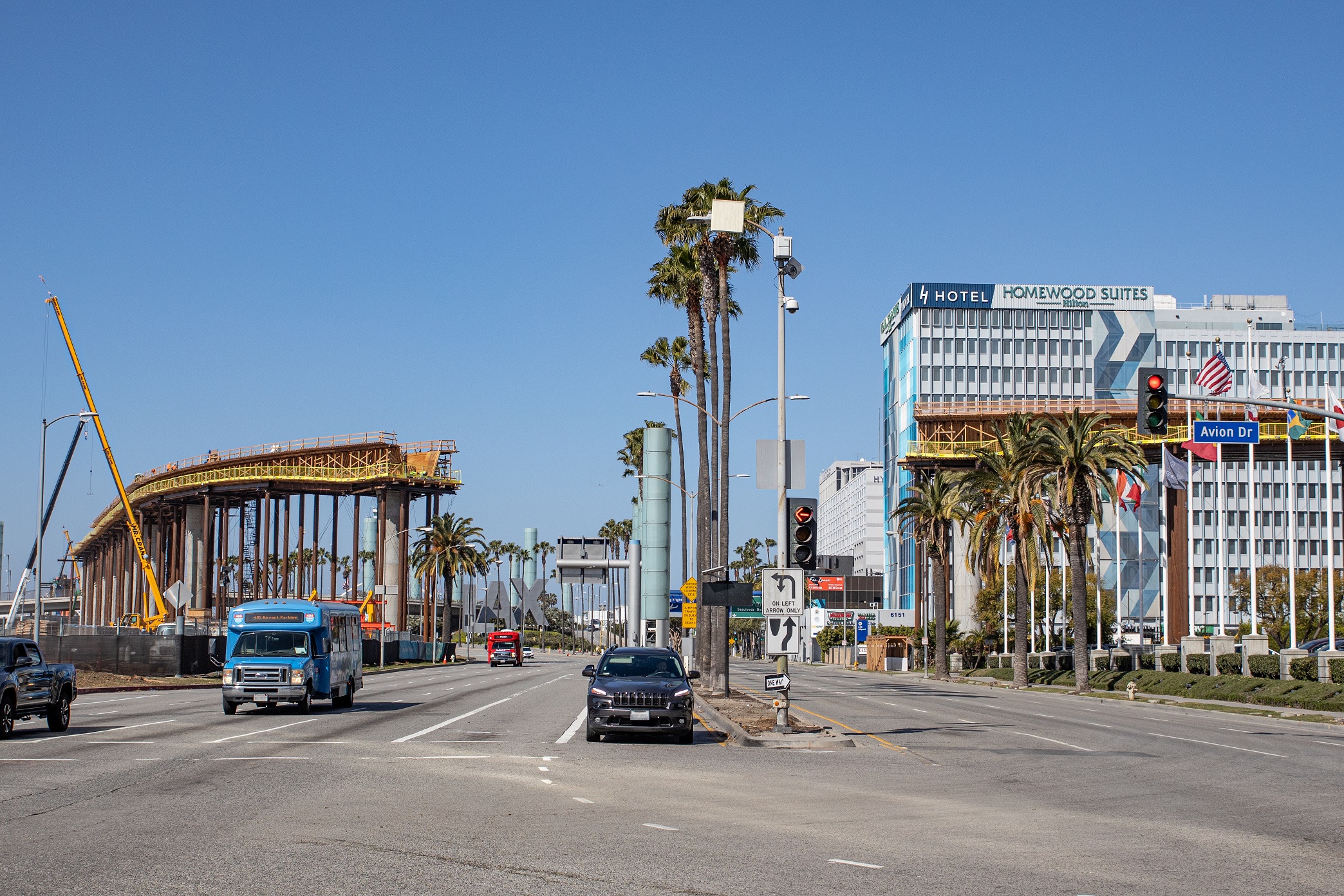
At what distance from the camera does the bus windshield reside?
30047 millimetres

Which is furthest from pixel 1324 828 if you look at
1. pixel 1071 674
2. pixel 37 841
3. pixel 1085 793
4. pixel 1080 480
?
pixel 1071 674

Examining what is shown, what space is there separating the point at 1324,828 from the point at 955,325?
472 ft

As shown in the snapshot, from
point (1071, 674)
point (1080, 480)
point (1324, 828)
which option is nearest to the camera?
point (1324, 828)

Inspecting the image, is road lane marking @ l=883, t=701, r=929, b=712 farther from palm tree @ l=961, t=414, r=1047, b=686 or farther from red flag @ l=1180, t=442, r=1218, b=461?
red flag @ l=1180, t=442, r=1218, b=461

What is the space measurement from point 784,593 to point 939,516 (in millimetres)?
49710

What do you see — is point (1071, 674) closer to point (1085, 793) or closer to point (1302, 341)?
point (1085, 793)

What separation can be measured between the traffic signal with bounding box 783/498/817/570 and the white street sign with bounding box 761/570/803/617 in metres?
0.30

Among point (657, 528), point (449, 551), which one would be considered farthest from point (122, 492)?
point (657, 528)

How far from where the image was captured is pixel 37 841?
1158 centimetres

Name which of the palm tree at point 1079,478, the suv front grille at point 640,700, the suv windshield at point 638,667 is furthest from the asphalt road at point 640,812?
the palm tree at point 1079,478

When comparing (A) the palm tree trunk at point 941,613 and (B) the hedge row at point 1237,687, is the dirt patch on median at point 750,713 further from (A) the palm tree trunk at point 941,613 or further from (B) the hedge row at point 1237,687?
(A) the palm tree trunk at point 941,613

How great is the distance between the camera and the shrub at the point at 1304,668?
4381 centimetres

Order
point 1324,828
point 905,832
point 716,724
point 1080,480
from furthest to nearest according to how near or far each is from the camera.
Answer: point 1080,480
point 716,724
point 1324,828
point 905,832

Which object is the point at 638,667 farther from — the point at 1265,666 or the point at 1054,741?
the point at 1265,666
